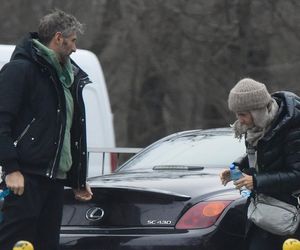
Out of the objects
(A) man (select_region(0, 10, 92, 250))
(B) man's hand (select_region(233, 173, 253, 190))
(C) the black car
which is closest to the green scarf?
(A) man (select_region(0, 10, 92, 250))

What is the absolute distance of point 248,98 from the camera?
5230mm

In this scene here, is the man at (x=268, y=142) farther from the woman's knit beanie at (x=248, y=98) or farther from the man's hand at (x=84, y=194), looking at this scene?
the man's hand at (x=84, y=194)

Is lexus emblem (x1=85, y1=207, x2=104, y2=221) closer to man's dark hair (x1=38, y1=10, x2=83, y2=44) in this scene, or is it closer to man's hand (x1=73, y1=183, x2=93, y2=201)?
man's hand (x1=73, y1=183, x2=93, y2=201)

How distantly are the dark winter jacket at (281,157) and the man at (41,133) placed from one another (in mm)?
1061

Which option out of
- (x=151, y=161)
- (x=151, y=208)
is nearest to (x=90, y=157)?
(x=151, y=161)

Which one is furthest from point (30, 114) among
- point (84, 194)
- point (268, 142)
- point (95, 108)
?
point (95, 108)

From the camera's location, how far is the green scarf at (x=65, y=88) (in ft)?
17.8

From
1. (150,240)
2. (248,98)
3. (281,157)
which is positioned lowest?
(150,240)

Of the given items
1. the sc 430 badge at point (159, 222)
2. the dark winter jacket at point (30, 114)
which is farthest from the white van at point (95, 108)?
the dark winter jacket at point (30, 114)

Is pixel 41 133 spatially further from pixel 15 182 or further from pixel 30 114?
pixel 15 182

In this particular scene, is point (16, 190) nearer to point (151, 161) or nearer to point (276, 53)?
point (151, 161)

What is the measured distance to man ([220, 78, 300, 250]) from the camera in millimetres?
5125

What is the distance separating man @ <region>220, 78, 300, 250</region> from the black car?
0.52 meters

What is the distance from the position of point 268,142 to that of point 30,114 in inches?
50.7
